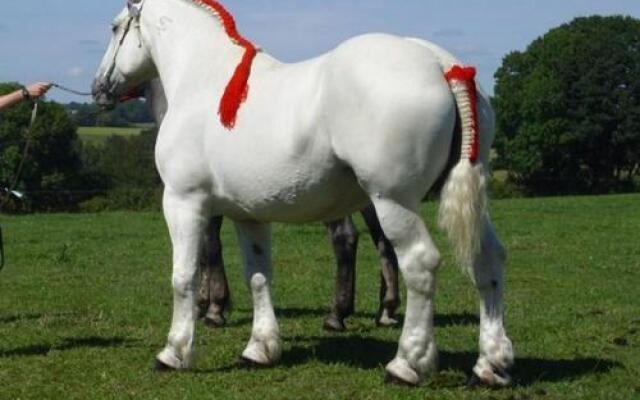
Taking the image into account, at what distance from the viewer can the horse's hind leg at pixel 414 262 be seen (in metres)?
6.52

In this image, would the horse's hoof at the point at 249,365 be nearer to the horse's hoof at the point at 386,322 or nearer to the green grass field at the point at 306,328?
the green grass field at the point at 306,328

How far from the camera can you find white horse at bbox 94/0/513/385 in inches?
251

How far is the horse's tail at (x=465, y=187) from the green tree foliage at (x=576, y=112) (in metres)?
47.1

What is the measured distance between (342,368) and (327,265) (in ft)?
26.3

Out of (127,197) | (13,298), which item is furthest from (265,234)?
(127,197)

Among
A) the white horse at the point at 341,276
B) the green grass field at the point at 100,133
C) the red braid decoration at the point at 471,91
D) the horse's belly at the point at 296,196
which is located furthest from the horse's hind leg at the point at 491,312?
the green grass field at the point at 100,133

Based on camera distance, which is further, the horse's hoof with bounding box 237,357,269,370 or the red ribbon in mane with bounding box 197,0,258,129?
the horse's hoof with bounding box 237,357,269,370

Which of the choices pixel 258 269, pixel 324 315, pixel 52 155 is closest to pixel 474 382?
pixel 258 269

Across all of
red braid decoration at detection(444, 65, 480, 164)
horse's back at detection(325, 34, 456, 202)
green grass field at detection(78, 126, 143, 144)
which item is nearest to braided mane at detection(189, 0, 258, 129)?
horse's back at detection(325, 34, 456, 202)

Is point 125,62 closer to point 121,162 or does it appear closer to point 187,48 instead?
point 187,48

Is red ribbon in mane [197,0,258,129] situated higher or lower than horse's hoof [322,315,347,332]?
higher

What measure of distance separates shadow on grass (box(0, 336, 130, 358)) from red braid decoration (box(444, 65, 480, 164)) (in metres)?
3.84

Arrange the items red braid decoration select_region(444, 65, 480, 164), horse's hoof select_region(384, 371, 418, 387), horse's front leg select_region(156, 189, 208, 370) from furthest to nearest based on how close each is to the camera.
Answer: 1. horse's front leg select_region(156, 189, 208, 370)
2. horse's hoof select_region(384, 371, 418, 387)
3. red braid decoration select_region(444, 65, 480, 164)

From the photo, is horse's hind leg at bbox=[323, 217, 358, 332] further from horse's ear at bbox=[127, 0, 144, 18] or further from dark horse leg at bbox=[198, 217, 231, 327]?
horse's ear at bbox=[127, 0, 144, 18]
